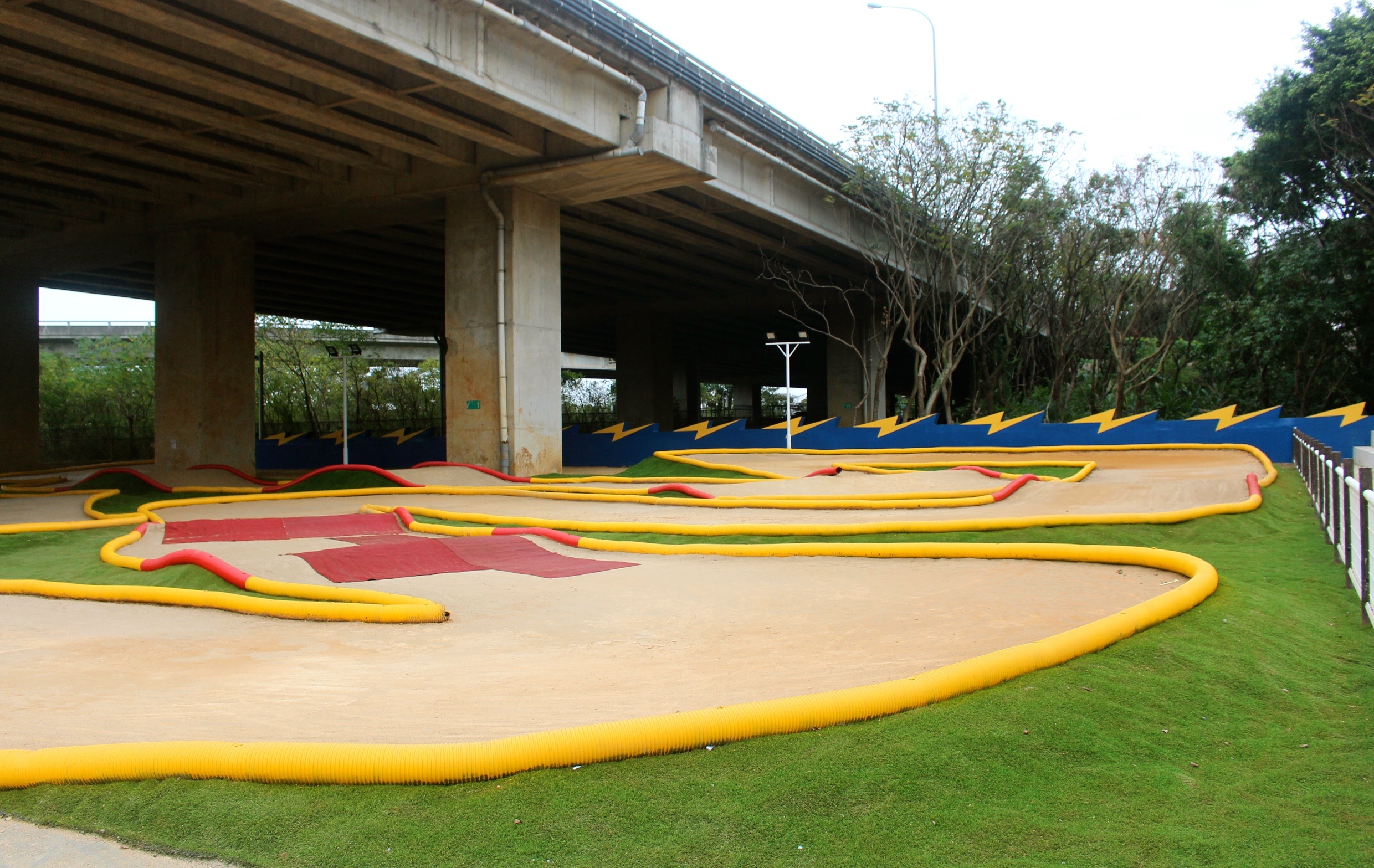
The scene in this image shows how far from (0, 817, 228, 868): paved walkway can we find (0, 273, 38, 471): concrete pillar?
1251 inches

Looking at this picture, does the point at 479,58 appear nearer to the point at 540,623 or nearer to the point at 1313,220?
the point at 540,623

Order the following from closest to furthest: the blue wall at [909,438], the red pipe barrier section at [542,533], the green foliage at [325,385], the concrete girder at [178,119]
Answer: the red pipe barrier section at [542,533] → the concrete girder at [178,119] → the blue wall at [909,438] → the green foliage at [325,385]

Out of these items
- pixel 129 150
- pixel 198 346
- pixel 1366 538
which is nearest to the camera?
pixel 1366 538

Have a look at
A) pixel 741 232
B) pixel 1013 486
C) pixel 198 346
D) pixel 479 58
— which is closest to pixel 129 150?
pixel 198 346

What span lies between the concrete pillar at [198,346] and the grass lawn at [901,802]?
2256cm

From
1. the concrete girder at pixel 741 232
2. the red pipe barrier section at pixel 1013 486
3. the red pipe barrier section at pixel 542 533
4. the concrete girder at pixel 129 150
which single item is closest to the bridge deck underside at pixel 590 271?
the concrete girder at pixel 741 232

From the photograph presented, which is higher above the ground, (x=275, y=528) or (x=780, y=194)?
(x=780, y=194)

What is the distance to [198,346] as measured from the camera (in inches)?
904

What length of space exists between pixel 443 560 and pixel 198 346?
18.0 m

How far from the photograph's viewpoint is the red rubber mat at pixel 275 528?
1051 centimetres

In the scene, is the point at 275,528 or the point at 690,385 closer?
the point at 275,528

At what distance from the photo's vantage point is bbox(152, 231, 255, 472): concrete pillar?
22984 mm

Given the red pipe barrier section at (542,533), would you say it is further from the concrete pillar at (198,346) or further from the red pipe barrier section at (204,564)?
the concrete pillar at (198,346)

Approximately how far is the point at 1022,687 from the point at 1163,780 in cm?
80
